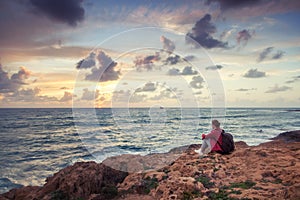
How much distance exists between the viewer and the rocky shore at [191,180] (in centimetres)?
808

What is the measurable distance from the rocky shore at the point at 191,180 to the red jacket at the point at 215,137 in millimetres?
468

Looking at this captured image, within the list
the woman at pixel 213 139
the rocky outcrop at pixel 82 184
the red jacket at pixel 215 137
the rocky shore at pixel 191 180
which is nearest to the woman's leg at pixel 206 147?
the woman at pixel 213 139

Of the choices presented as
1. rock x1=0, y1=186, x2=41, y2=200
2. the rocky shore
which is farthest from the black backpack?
rock x1=0, y1=186, x2=41, y2=200

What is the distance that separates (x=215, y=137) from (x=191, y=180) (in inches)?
152

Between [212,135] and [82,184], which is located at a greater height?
[212,135]

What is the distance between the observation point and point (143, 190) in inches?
373

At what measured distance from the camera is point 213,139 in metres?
12.2

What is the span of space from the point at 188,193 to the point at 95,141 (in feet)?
Result: 62.6

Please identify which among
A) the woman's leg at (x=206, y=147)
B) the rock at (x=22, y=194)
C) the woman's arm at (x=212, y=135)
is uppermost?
the woman's arm at (x=212, y=135)

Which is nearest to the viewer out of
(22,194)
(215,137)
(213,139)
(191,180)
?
(191,180)

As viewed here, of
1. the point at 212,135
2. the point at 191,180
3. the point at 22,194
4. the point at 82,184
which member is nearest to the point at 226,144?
the point at 212,135

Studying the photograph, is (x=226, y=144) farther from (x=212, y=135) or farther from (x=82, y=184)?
(x=82, y=184)

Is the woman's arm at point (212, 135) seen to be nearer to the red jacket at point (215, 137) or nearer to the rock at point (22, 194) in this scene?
the red jacket at point (215, 137)

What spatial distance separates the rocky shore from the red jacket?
1.53 ft
